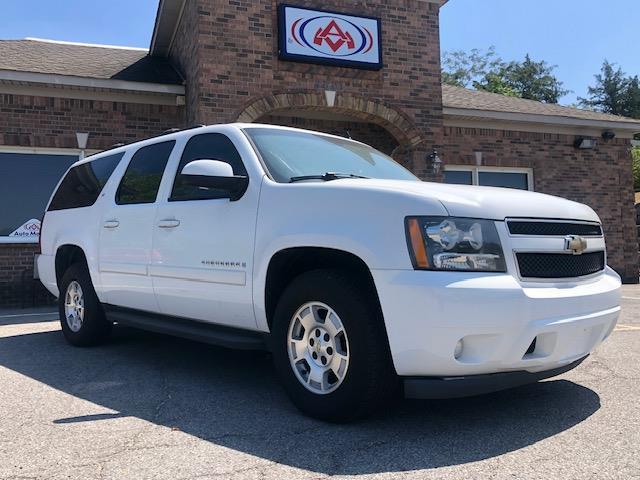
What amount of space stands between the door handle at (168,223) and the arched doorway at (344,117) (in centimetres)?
566

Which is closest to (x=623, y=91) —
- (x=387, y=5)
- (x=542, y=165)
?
(x=542, y=165)

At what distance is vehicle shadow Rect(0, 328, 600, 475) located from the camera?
2994mm

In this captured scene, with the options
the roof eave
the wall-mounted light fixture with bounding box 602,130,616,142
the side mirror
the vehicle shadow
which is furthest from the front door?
the wall-mounted light fixture with bounding box 602,130,616,142

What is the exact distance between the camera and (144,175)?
16.5ft

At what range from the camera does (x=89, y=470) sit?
2.84 meters

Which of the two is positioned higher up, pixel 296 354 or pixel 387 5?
pixel 387 5

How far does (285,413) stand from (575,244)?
1.99 m

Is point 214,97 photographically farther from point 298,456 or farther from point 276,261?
point 298,456

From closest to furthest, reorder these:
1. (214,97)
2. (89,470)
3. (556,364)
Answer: (89,470) → (556,364) → (214,97)

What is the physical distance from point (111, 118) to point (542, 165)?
946 cm

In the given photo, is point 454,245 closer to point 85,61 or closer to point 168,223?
point 168,223

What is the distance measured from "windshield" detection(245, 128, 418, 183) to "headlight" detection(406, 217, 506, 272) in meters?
0.87

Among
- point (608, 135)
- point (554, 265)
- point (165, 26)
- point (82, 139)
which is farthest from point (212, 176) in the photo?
point (608, 135)

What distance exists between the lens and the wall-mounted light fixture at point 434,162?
11.1 m
